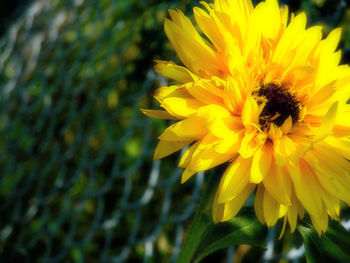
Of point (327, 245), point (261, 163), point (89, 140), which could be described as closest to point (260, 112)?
point (261, 163)

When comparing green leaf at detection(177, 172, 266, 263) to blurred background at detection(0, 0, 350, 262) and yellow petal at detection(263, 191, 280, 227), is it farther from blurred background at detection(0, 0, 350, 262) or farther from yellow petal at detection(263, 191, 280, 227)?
blurred background at detection(0, 0, 350, 262)

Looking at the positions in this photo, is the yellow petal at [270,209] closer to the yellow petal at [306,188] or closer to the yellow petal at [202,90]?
the yellow petal at [306,188]

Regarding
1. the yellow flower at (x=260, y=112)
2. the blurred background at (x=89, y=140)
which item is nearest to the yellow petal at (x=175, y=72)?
the yellow flower at (x=260, y=112)

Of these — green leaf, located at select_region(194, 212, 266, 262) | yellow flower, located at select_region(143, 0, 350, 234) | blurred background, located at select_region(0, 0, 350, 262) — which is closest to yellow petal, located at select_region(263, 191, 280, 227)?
yellow flower, located at select_region(143, 0, 350, 234)

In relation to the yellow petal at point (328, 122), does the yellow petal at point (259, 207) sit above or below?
below

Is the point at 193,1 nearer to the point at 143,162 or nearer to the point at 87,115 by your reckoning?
the point at 143,162

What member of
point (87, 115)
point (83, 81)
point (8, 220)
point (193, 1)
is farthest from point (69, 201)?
point (193, 1)
